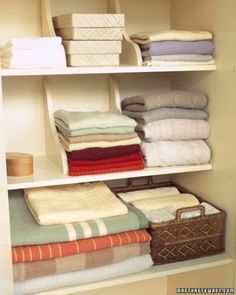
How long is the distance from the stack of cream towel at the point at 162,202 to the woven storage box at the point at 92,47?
435 mm

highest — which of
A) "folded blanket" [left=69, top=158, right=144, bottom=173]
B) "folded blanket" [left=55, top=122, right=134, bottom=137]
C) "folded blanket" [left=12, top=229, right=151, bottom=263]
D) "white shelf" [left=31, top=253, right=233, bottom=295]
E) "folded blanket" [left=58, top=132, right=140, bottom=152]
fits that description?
"folded blanket" [left=55, top=122, right=134, bottom=137]

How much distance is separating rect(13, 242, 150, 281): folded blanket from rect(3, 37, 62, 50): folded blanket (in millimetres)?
508

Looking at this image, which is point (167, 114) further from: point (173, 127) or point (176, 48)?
point (176, 48)

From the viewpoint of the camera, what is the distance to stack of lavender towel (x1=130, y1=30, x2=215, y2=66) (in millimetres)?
1130

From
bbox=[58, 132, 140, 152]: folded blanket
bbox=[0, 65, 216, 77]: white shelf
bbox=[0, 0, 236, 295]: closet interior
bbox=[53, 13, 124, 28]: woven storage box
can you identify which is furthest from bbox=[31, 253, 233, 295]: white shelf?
bbox=[53, 13, 124, 28]: woven storage box

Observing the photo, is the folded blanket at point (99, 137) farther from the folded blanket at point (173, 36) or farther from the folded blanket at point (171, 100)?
the folded blanket at point (173, 36)

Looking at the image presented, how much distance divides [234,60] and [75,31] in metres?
0.41

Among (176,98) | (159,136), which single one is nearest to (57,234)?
(159,136)

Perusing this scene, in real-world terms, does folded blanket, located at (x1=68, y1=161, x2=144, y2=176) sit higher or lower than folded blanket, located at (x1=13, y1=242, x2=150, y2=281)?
higher

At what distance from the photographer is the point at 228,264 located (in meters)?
1.22

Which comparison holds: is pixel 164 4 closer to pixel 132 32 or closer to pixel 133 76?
pixel 132 32

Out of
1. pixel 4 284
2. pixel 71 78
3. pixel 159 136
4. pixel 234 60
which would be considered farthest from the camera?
pixel 71 78

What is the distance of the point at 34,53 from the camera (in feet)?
3.33

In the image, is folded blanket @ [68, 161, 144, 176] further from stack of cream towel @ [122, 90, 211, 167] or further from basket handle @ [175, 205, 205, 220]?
basket handle @ [175, 205, 205, 220]
